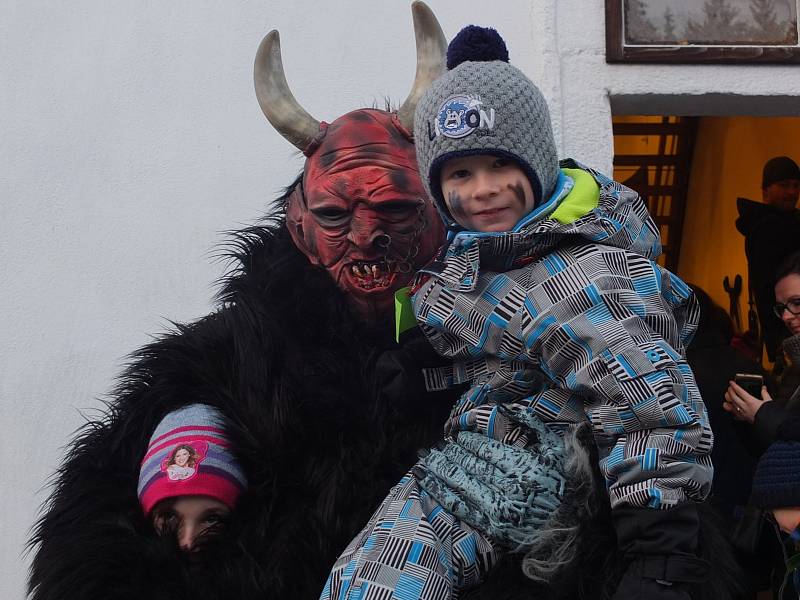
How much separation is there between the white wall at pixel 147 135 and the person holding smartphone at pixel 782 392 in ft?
2.10

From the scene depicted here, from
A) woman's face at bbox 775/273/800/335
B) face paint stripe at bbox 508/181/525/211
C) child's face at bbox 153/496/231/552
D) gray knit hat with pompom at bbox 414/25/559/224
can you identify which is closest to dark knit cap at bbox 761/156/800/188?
woman's face at bbox 775/273/800/335

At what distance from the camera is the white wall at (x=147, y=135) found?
379 centimetres

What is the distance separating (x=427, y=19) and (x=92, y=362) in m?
1.68

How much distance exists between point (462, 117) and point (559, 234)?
13.1 inches

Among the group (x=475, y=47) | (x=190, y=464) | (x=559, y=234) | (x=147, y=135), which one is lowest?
(x=190, y=464)

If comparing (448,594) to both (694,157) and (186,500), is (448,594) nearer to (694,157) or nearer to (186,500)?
(186,500)

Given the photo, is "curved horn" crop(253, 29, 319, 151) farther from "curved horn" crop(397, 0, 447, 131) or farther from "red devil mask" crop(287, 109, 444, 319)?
"curved horn" crop(397, 0, 447, 131)

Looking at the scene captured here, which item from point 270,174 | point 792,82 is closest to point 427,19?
point 270,174

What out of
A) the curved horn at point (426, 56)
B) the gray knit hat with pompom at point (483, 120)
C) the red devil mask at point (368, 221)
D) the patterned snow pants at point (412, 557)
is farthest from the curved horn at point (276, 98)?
the patterned snow pants at point (412, 557)

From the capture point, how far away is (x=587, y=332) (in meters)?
2.21

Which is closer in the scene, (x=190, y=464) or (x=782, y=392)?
(x=190, y=464)

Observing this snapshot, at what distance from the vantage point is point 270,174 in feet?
12.8

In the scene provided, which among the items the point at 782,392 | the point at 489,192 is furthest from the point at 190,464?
the point at 782,392

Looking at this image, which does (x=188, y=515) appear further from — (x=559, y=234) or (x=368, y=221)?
(x=559, y=234)
